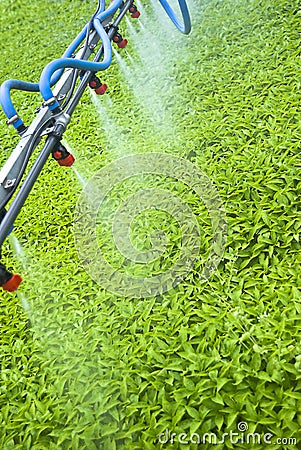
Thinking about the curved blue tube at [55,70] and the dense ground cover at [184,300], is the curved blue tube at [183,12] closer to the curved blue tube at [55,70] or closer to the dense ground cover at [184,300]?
the dense ground cover at [184,300]

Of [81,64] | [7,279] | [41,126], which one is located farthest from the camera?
[81,64]

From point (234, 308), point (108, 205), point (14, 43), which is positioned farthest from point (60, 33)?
point (234, 308)

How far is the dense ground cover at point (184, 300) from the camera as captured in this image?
169 centimetres

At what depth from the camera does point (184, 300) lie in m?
2.10

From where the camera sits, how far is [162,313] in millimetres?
2094

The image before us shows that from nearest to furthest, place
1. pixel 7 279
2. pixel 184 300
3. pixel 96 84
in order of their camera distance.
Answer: pixel 7 279
pixel 184 300
pixel 96 84

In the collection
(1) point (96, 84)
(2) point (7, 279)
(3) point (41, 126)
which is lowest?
(1) point (96, 84)

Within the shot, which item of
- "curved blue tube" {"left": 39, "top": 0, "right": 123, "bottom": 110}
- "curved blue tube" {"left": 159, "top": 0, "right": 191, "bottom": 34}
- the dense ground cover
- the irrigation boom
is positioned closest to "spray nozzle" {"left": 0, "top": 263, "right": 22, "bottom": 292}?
the irrigation boom

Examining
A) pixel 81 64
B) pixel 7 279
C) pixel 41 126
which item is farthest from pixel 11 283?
pixel 81 64

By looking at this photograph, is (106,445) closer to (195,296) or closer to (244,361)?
(244,361)

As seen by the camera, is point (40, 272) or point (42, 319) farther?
point (40, 272)

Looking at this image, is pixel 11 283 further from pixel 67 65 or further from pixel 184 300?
pixel 67 65

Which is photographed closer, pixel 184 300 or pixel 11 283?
pixel 11 283

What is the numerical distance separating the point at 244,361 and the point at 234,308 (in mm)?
254
